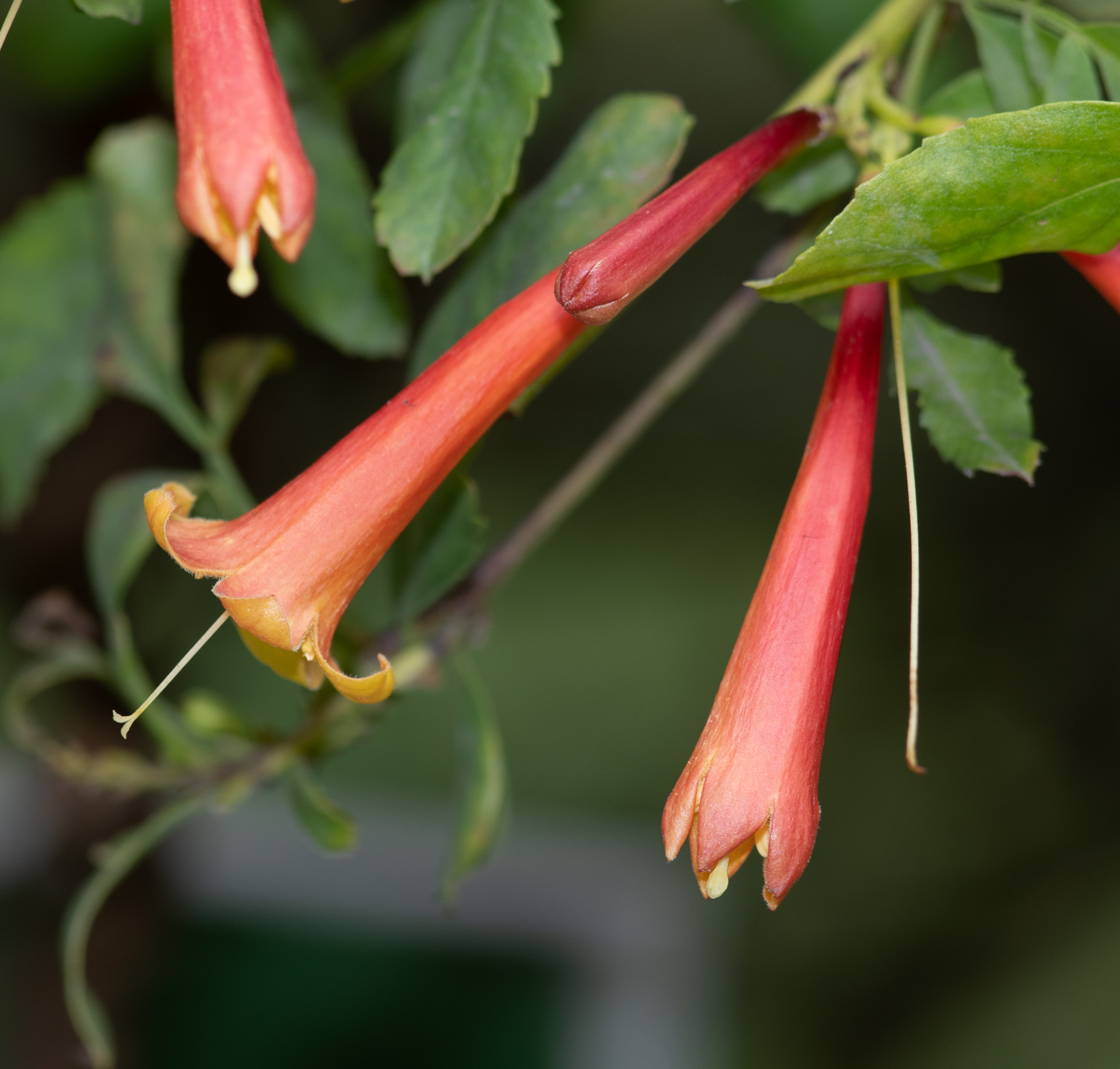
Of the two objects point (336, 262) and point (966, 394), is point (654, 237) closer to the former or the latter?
point (966, 394)

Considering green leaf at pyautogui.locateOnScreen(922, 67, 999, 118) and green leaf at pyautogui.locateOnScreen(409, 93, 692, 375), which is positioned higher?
green leaf at pyautogui.locateOnScreen(409, 93, 692, 375)

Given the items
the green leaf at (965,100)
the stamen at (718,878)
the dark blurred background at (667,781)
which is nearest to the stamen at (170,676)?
the stamen at (718,878)

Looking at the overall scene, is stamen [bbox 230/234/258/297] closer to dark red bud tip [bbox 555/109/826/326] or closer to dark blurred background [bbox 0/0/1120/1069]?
dark red bud tip [bbox 555/109/826/326]

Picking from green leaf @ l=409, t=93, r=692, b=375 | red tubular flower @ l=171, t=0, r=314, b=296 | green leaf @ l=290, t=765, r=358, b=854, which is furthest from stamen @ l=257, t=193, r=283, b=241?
green leaf @ l=290, t=765, r=358, b=854

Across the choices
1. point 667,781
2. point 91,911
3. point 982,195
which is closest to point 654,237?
point 982,195

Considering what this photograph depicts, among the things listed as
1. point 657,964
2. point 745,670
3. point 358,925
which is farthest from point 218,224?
point 657,964

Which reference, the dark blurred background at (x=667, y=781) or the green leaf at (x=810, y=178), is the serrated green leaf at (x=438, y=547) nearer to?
the green leaf at (x=810, y=178)
